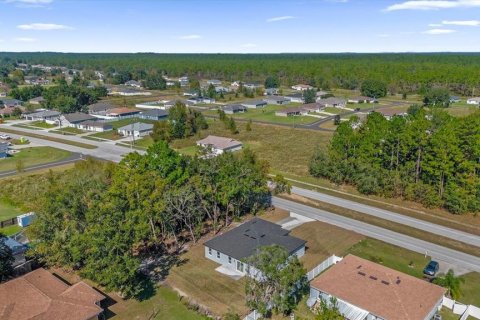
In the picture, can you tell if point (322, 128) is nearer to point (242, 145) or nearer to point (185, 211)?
point (242, 145)

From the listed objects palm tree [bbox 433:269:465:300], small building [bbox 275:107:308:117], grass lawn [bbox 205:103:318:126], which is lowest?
palm tree [bbox 433:269:465:300]

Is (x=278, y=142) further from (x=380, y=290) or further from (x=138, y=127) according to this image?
(x=380, y=290)

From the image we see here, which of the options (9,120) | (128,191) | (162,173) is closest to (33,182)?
(162,173)

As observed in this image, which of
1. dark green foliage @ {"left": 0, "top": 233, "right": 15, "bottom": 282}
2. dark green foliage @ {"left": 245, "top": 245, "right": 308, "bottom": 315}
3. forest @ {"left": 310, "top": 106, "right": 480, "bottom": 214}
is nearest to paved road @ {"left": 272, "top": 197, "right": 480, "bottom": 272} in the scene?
forest @ {"left": 310, "top": 106, "right": 480, "bottom": 214}

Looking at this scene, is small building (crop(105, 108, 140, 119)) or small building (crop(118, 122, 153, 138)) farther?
small building (crop(105, 108, 140, 119))

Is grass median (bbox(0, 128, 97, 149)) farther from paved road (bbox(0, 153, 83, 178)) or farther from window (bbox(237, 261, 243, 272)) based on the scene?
window (bbox(237, 261, 243, 272))

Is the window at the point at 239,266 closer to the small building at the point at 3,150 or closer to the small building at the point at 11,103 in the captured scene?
the small building at the point at 3,150
